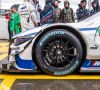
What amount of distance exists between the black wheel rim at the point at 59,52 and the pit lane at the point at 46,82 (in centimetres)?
25

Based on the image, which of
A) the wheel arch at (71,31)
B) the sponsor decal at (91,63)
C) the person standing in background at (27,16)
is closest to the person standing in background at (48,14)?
the person standing in background at (27,16)

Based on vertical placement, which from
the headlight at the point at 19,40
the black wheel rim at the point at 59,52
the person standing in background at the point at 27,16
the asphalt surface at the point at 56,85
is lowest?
Answer: the asphalt surface at the point at 56,85

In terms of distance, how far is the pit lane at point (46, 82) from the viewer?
6.14 meters

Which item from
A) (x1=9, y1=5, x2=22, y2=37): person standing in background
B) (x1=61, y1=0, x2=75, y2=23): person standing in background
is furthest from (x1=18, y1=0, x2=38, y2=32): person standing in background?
(x1=61, y1=0, x2=75, y2=23): person standing in background

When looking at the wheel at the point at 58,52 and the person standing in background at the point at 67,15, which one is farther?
the person standing in background at the point at 67,15

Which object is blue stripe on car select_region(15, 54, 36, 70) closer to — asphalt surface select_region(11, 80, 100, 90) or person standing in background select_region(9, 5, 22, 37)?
asphalt surface select_region(11, 80, 100, 90)

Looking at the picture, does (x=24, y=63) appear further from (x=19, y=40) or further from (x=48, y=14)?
(x=48, y=14)

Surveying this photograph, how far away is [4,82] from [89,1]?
28.9 feet

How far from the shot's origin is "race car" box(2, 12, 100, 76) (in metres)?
6.87

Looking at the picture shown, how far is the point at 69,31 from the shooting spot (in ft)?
22.8

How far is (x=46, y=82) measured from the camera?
21.4 feet

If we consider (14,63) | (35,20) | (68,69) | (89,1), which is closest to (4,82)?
(14,63)

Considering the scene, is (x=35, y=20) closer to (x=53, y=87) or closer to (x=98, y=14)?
(x=98, y=14)

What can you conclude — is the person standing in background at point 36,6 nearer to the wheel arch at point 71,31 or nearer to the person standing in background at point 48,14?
the person standing in background at point 48,14
